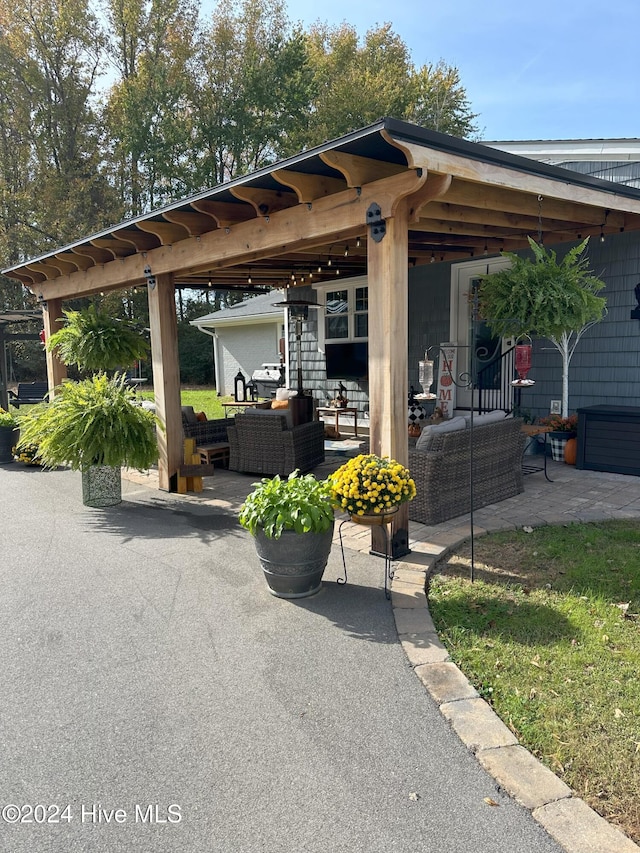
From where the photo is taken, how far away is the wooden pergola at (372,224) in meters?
3.68

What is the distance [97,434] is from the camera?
5441 mm

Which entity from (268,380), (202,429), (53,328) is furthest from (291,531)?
(268,380)

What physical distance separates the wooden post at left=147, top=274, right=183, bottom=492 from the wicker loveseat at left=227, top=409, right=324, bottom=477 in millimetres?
728

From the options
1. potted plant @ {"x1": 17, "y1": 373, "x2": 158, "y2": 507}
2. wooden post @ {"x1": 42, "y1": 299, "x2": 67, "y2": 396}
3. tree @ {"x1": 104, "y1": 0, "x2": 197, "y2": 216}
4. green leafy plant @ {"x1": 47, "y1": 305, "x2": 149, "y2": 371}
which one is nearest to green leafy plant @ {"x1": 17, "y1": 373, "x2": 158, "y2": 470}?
potted plant @ {"x1": 17, "y1": 373, "x2": 158, "y2": 507}

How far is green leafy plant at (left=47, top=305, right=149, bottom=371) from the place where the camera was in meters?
7.02

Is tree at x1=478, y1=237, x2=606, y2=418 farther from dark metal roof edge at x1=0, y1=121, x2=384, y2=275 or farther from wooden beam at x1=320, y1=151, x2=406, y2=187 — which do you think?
dark metal roof edge at x1=0, y1=121, x2=384, y2=275

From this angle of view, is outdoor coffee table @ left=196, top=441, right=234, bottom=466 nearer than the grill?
Yes

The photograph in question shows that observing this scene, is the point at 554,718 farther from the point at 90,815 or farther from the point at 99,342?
the point at 99,342

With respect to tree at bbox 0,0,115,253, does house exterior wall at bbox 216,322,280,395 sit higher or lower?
lower

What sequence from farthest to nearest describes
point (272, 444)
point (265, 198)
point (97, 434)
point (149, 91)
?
point (149, 91), point (272, 444), point (97, 434), point (265, 198)

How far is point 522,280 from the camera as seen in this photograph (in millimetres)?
5234

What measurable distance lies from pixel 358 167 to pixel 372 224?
0.37m

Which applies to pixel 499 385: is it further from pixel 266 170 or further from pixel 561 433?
pixel 266 170

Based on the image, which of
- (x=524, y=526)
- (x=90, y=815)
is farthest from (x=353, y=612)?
(x=524, y=526)
